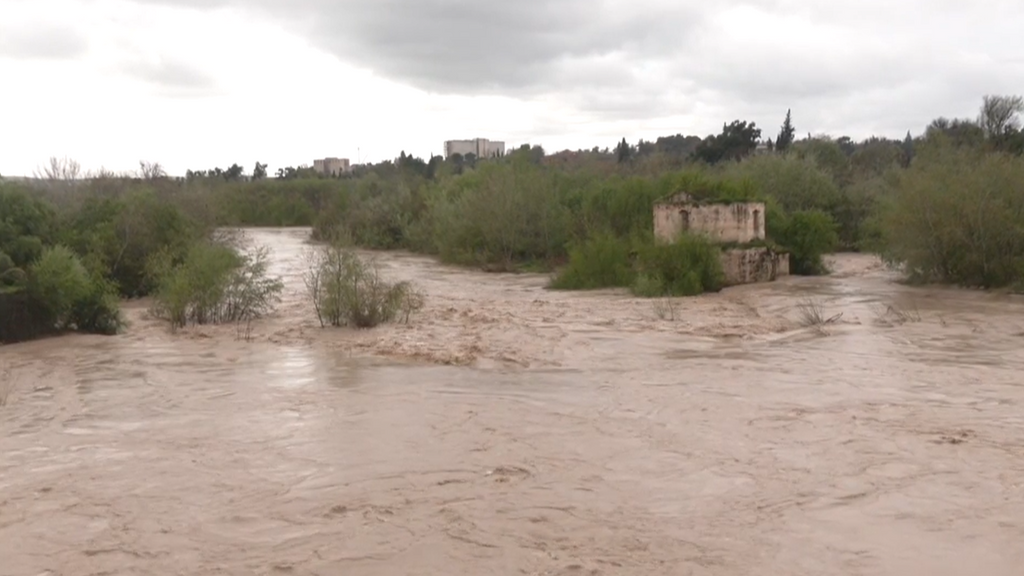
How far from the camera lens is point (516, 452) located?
9.81m

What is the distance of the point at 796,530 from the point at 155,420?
7.33 m

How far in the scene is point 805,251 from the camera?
101 feet

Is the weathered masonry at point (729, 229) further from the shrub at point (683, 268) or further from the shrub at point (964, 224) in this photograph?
the shrub at point (964, 224)

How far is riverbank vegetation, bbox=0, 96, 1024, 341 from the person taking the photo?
758 inches

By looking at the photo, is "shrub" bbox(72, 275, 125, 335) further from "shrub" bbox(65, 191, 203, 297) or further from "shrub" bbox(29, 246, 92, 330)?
"shrub" bbox(65, 191, 203, 297)

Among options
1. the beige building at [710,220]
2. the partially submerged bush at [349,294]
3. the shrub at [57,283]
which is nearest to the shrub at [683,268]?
the beige building at [710,220]

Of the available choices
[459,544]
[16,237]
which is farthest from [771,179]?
[459,544]

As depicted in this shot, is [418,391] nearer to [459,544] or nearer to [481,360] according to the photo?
[481,360]

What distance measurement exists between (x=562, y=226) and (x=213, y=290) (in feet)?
63.6

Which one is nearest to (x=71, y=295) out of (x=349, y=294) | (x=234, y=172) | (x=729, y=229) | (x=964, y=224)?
(x=349, y=294)

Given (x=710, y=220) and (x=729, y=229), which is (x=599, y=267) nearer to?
(x=710, y=220)

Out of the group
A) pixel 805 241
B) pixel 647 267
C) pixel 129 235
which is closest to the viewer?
pixel 129 235

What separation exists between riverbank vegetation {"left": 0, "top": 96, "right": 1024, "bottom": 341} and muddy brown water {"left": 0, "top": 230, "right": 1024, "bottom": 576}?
224 cm

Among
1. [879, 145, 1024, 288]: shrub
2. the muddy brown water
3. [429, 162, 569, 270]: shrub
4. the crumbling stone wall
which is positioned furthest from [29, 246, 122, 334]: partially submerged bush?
[429, 162, 569, 270]: shrub
